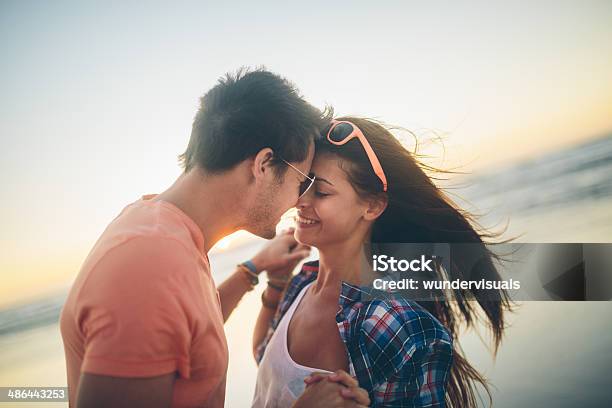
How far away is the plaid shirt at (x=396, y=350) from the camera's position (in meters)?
1.50

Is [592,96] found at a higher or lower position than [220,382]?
higher

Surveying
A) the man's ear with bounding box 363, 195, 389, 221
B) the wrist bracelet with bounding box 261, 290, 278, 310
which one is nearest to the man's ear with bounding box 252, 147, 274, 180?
the man's ear with bounding box 363, 195, 389, 221

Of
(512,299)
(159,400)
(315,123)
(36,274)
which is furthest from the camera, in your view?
(36,274)

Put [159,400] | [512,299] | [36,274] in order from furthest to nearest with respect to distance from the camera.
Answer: [36,274] < [512,299] < [159,400]

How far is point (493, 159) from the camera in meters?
1.67

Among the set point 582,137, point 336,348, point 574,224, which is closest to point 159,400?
point 336,348

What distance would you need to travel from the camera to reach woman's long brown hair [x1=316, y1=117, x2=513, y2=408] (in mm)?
1668

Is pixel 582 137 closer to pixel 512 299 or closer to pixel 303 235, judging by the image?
pixel 512 299

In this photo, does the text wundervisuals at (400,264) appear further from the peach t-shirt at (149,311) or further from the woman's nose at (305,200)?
the peach t-shirt at (149,311)

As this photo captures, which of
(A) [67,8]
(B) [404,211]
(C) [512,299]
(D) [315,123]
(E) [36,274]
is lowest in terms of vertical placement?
(C) [512,299]

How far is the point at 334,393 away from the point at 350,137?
2.71ft

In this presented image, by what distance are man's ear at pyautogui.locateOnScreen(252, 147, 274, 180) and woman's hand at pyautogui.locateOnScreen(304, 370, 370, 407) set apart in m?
0.65

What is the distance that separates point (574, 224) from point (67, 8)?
6.65ft

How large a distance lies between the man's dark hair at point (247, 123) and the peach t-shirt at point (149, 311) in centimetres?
22
